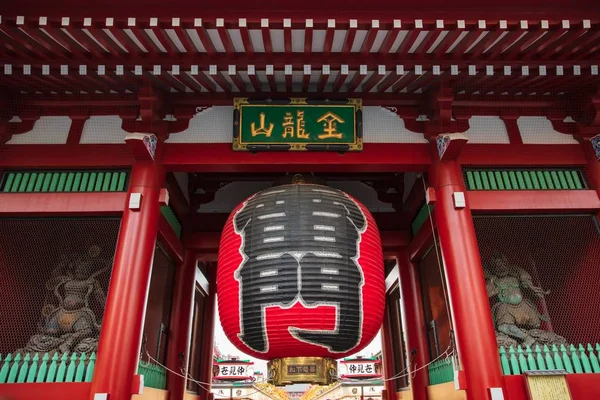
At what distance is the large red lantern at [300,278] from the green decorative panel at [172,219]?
7.98 ft

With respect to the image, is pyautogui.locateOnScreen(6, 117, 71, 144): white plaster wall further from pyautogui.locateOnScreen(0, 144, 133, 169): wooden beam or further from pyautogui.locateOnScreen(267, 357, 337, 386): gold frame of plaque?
pyautogui.locateOnScreen(267, 357, 337, 386): gold frame of plaque

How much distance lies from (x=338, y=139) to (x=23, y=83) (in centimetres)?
373

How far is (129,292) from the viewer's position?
4273mm

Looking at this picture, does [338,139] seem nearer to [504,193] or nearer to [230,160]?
[230,160]

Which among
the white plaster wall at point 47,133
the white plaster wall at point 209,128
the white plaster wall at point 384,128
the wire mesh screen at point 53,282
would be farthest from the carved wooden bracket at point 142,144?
the white plaster wall at point 384,128

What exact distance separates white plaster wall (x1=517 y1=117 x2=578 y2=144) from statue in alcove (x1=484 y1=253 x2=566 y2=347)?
154 centimetres

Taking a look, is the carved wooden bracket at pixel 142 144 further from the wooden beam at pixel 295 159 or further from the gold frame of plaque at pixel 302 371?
the gold frame of plaque at pixel 302 371

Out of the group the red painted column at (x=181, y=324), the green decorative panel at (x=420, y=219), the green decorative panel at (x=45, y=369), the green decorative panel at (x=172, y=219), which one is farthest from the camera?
the green decorative panel at (x=420, y=219)

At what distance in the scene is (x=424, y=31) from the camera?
4.25 meters

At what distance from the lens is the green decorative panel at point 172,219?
19.9ft

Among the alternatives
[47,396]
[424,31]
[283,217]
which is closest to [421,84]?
[424,31]

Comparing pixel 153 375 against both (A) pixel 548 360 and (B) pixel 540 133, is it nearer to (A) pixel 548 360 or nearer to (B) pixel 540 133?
(A) pixel 548 360

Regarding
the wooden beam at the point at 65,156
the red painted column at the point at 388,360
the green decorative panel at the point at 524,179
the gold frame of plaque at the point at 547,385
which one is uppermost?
the wooden beam at the point at 65,156

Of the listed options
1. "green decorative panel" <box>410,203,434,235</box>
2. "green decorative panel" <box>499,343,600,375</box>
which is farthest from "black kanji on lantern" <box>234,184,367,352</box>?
"green decorative panel" <box>410,203,434,235</box>
